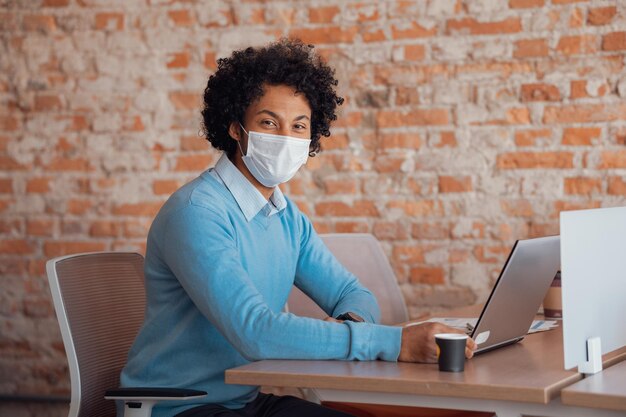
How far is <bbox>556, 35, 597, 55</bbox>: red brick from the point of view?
121 inches

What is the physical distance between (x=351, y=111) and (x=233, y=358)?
1.57m

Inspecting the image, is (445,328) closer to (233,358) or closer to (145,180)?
(233,358)

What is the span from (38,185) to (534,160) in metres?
1.96

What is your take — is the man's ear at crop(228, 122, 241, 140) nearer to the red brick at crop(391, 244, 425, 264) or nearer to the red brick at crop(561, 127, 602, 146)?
the red brick at crop(391, 244, 425, 264)

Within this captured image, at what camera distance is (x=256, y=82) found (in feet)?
7.13

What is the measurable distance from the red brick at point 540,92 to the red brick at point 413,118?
0.29 m

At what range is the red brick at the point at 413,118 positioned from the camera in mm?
3254

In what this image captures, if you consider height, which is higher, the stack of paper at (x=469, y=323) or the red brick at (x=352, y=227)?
the red brick at (x=352, y=227)

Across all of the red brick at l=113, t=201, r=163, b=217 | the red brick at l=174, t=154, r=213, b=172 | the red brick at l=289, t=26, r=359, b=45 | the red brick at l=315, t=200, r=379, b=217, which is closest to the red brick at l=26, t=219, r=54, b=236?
the red brick at l=113, t=201, r=163, b=217

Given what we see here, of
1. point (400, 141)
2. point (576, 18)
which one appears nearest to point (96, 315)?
point (400, 141)

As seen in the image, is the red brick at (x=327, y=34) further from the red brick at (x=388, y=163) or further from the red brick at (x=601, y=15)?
the red brick at (x=601, y=15)

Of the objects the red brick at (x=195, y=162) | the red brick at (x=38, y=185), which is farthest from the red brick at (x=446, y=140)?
the red brick at (x=38, y=185)

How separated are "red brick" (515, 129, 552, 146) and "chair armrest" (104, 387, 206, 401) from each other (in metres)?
1.75


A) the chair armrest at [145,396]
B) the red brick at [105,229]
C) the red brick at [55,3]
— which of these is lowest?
the chair armrest at [145,396]
